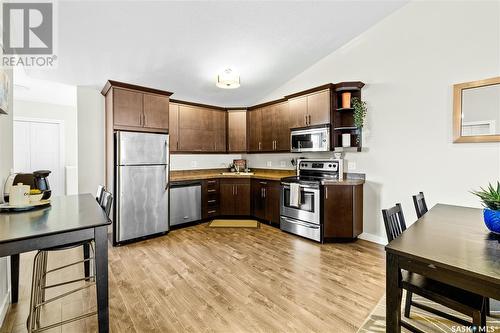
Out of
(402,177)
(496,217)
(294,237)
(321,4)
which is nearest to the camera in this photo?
(496,217)

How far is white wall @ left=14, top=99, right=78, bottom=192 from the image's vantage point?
5.15 m

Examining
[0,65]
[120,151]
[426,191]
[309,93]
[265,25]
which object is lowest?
[426,191]

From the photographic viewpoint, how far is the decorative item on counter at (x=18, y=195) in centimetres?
172

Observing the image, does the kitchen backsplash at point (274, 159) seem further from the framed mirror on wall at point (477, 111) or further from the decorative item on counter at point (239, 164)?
the framed mirror on wall at point (477, 111)

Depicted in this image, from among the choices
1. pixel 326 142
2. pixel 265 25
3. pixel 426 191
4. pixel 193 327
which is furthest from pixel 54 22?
pixel 426 191

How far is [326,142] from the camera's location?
3717 millimetres

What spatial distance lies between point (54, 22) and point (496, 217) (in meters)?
4.06

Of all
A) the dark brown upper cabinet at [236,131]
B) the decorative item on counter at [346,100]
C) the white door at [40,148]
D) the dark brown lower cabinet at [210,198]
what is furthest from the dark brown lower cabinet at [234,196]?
the white door at [40,148]

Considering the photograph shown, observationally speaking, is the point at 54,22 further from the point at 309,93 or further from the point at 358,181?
the point at 358,181

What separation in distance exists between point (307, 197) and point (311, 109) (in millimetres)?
1453

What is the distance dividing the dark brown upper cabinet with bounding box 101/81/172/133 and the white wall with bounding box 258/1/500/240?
9.63 ft

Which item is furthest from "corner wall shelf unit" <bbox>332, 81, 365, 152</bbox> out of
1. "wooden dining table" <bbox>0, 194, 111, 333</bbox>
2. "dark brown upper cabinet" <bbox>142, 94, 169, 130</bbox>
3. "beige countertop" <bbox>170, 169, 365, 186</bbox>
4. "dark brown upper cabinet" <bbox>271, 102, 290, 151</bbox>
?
"wooden dining table" <bbox>0, 194, 111, 333</bbox>

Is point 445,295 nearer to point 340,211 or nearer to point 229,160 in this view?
point 340,211

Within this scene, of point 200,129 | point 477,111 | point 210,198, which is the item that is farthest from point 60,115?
point 477,111
